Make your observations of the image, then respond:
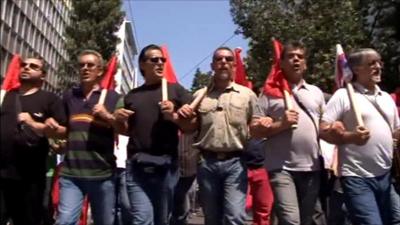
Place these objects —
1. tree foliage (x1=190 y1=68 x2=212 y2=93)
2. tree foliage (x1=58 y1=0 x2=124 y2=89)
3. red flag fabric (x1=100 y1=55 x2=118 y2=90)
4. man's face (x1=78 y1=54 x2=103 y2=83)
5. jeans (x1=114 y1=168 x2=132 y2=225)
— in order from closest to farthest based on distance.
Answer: man's face (x1=78 y1=54 x2=103 y2=83) → red flag fabric (x1=100 y1=55 x2=118 y2=90) → jeans (x1=114 y1=168 x2=132 y2=225) → tree foliage (x1=190 y1=68 x2=212 y2=93) → tree foliage (x1=58 y1=0 x2=124 y2=89)

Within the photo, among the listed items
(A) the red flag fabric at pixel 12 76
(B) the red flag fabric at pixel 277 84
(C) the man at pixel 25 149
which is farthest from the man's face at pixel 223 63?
(A) the red flag fabric at pixel 12 76

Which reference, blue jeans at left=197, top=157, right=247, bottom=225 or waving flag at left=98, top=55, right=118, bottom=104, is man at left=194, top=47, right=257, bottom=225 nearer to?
blue jeans at left=197, top=157, right=247, bottom=225

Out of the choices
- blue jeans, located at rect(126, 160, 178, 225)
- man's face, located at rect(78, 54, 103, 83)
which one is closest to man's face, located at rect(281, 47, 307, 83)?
blue jeans, located at rect(126, 160, 178, 225)

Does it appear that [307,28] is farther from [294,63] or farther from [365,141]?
[365,141]

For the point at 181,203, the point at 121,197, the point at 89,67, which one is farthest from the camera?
the point at 181,203

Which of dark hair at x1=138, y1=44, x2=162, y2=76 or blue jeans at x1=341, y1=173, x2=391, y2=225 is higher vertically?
dark hair at x1=138, y1=44, x2=162, y2=76

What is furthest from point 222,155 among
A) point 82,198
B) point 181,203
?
point 181,203

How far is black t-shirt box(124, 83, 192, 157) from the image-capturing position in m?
4.71

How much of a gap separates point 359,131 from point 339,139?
216mm

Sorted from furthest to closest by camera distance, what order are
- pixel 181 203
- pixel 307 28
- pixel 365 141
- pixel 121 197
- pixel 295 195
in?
1. pixel 307 28
2. pixel 181 203
3. pixel 121 197
4. pixel 295 195
5. pixel 365 141

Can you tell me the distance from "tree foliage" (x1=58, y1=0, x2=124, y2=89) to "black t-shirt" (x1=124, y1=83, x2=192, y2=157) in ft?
91.4

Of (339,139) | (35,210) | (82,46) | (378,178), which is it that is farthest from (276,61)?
(82,46)

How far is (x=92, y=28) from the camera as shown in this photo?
3212cm

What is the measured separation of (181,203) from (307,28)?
32.6 ft
